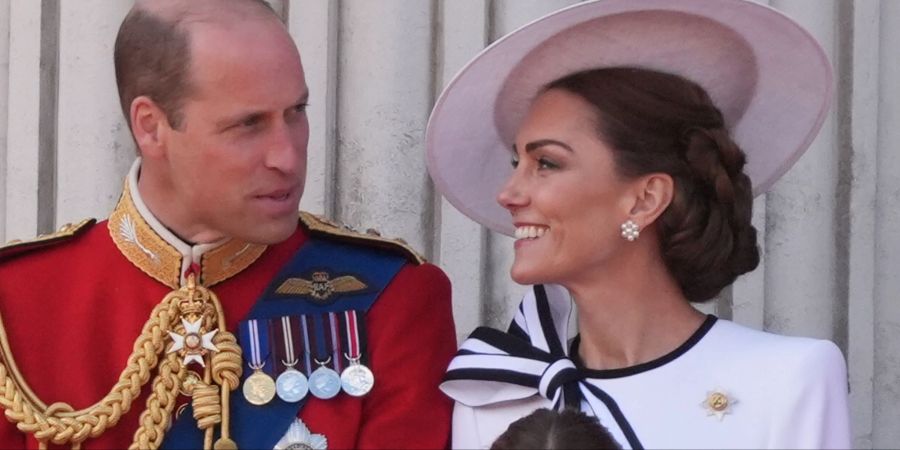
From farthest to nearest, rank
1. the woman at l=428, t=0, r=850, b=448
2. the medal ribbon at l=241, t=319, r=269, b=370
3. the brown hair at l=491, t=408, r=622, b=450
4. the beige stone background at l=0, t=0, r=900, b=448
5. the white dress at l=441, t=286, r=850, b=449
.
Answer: the beige stone background at l=0, t=0, r=900, b=448
the medal ribbon at l=241, t=319, r=269, b=370
the woman at l=428, t=0, r=850, b=448
the white dress at l=441, t=286, r=850, b=449
the brown hair at l=491, t=408, r=622, b=450

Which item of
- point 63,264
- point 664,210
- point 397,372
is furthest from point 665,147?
point 63,264

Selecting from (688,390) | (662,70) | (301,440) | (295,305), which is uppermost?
(662,70)

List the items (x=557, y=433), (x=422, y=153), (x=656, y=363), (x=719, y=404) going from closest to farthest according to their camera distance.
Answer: (x=557, y=433) → (x=719, y=404) → (x=656, y=363) → (x=422, y=153)

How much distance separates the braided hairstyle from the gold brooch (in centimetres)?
28

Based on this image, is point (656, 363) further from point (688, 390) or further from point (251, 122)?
point (251, 122)

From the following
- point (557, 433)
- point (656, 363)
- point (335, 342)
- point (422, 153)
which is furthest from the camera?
point (422, 153)

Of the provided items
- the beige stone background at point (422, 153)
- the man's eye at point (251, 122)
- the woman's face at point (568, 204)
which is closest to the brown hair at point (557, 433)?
the woman's face at point (568, 204)

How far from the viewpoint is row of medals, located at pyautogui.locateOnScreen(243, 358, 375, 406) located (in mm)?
3438

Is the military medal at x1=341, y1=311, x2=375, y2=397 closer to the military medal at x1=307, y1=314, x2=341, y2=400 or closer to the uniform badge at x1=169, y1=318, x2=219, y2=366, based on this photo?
the military medal at x1=307, y1=314, x2=341, y2=400

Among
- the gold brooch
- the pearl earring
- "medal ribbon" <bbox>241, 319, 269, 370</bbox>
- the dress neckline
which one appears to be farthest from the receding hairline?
the gold brooch

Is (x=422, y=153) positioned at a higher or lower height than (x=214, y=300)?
higher

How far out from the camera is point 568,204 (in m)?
3.41

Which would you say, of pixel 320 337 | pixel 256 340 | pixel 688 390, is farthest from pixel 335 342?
pixel 688 390

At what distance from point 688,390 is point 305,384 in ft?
2.22
